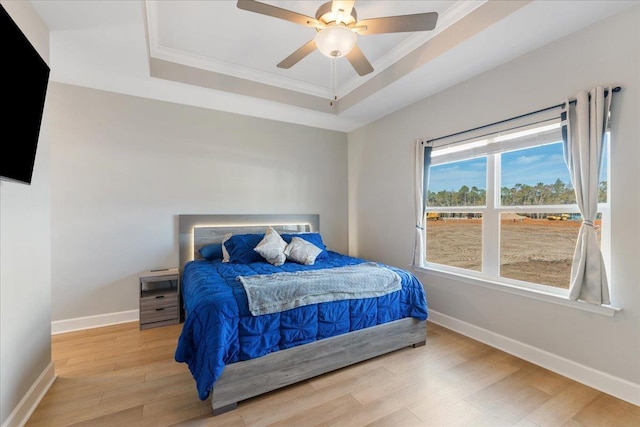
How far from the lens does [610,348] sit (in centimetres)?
195

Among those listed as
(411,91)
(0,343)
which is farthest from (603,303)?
(0,343)

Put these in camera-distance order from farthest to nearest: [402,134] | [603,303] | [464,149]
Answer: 1. [402,134]
2. [464,149]
3. [603,303]

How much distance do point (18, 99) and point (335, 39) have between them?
1815mm

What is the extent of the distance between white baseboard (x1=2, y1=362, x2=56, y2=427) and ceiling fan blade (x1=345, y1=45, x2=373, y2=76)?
10.5ft

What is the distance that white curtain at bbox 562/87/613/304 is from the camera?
195 cm

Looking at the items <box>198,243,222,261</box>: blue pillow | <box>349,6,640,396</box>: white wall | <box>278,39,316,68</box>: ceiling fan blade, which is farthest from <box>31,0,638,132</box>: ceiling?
<box>198,243,222,261</box>: blue pillow

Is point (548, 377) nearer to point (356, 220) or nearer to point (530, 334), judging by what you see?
point (530, 334)

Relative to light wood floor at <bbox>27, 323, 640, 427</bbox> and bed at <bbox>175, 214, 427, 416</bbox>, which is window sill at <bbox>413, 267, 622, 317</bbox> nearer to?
light wood floor at <bbox>27, 323, 640, 427</bbox>

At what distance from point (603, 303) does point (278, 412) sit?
238cm

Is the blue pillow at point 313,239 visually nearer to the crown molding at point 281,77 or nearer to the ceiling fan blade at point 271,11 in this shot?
the crown molding at point 281,77

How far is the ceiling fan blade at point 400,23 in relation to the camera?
1791 mm

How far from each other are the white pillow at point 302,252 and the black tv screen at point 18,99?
2.23m

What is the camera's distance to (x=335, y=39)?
179 centimetres

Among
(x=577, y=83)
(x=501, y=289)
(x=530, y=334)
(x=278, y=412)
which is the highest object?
(x=577, y=83)
